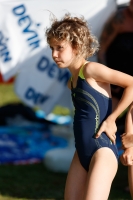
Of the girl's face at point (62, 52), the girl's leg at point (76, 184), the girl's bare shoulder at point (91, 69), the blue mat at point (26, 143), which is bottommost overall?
the blue mat at point (26, 143)

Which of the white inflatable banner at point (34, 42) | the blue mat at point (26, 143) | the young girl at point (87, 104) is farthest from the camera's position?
the blue mat at point (26, 143)

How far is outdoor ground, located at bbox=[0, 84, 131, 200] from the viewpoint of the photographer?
498 cm

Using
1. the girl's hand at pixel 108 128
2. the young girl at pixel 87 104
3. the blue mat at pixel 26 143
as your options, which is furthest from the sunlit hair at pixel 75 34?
the blue mat at pixel 26 143

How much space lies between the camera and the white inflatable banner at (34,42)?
5.75 m

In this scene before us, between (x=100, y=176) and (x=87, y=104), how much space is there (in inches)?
18.0

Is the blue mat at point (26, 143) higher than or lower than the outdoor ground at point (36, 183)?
lower

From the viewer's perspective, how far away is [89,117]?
3.54m

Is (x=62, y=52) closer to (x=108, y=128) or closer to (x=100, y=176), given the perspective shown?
(x=108, y=128)

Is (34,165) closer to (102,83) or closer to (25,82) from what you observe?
(25,82)

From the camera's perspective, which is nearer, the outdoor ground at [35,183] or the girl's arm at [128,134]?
the girl's arm at [128,134]

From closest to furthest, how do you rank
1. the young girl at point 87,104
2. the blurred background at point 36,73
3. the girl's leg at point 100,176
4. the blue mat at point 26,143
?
the girl's leg at point 100,176 → the young girl at point 87,104 → the blurred background at point 36,73 → the blue mat at point 26,143

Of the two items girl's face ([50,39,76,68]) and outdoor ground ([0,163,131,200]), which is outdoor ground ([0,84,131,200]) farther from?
girl's face ([50,39,76,68])

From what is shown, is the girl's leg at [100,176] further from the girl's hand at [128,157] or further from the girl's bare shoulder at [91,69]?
the girl's bare shoulder at [91,69]

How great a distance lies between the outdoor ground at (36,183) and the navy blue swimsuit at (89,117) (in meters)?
1.49
